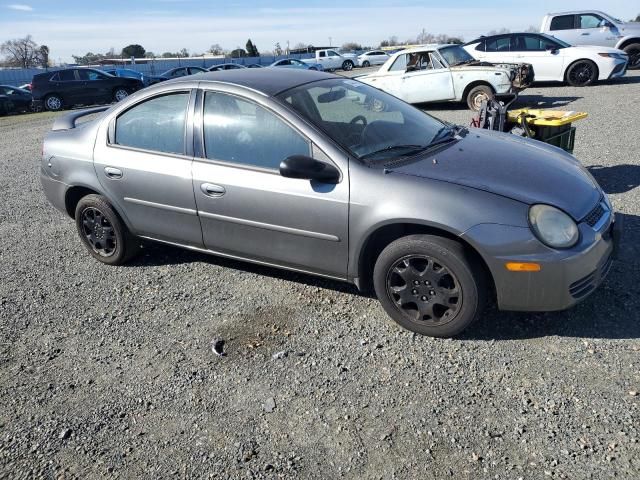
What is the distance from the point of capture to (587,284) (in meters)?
3.13

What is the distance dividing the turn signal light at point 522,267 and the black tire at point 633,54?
1720 centimetres

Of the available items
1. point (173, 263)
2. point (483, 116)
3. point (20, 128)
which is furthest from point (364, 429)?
point (20, 128)

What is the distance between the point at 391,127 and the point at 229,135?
118 cm

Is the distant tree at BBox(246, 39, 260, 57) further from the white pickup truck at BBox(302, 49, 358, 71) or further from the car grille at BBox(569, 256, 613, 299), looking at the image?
the car grille at BBox(569, 256, 613, 299)

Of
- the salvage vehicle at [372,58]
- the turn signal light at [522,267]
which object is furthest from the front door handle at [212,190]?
the salvage vehicle at [372,58]

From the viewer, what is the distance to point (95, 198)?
458cm

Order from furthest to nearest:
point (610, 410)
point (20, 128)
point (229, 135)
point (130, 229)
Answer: point (20, 128) < point (130, 229) < point (229, 135) < point (610, 410)

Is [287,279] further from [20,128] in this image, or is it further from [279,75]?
[20,128]

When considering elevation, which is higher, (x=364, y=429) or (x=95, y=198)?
(x=95, y=198)

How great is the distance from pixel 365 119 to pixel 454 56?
9.47 meters

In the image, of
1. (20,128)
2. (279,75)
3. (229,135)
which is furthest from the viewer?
(20,128)

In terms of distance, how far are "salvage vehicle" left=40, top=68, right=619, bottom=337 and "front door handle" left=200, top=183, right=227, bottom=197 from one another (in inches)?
0.4

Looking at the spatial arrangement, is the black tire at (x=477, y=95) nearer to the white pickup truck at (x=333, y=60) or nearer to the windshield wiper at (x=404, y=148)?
the windshield wiper at (x=404, y=148)

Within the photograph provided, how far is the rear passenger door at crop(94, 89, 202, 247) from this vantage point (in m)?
4.02
